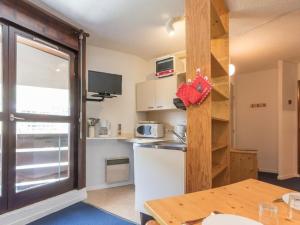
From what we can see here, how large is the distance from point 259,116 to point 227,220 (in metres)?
4.95

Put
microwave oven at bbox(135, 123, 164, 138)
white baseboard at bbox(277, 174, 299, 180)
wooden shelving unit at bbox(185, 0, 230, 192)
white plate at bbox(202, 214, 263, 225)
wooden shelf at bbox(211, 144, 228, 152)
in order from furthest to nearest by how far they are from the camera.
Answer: white baseboard at bbox(277, 174, 299, 180) → microwave oven at bbox(135, 123, 164, 138) → wooden shelf at bbox(211, 144, 228, 152) → wooden shelving unit at bbox(185, 0, 230, 192) → white plate at bbox(202, 214, 263, 225)

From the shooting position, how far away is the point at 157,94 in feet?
12.9

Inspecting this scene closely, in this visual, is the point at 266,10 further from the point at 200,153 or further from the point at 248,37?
the point at 200,153

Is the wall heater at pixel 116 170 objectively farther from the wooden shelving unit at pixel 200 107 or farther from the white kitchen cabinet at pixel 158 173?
the wooden shelving unit at pixel 200 107

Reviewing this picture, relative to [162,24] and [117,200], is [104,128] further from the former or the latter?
[162,24]

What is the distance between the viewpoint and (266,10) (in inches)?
97.4

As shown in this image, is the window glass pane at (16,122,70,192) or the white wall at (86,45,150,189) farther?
the white wall at (86,45,150,189)

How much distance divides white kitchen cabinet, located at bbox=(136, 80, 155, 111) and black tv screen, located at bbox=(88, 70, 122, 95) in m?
0.55

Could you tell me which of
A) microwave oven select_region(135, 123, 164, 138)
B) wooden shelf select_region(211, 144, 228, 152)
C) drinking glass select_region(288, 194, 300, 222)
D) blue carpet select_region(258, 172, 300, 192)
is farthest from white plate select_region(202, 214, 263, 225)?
blue carpet select_region(258, 172, 300, 192)

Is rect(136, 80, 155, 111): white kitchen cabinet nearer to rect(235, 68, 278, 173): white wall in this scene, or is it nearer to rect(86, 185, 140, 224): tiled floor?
rect(86, 185, 140, 224): tiled floor

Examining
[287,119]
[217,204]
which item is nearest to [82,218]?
[217,204]

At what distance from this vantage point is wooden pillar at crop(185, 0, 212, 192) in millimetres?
1926

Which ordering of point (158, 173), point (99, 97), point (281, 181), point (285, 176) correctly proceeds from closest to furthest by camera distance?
1. point (158, 173)
2. point (99, 97)
3. point (281, 181)
4. point (285, 176)

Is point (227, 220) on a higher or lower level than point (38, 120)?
lower
